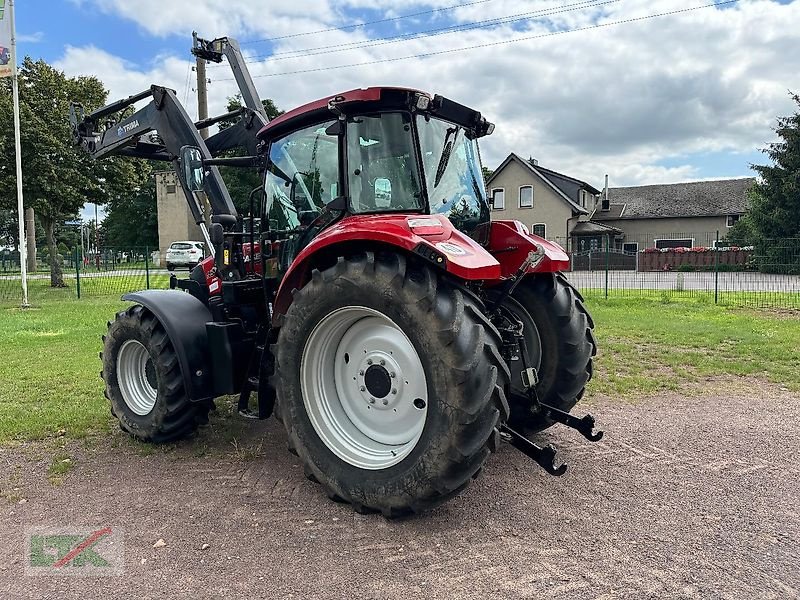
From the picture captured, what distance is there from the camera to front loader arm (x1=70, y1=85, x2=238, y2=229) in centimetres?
486

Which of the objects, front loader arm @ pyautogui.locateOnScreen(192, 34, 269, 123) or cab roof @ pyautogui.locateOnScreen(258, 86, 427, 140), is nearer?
cab roof @ pyautogui.locateOnScreen(258, 86, 427, 140)

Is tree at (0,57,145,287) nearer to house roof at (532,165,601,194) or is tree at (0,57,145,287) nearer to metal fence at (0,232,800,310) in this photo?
metal fence at (0,232,800,310)

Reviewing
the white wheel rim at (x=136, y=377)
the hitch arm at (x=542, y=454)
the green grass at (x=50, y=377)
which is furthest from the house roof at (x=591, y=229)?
the hitch arm at (x=542, y=454)

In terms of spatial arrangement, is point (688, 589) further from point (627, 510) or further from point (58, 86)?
point (58, 86)

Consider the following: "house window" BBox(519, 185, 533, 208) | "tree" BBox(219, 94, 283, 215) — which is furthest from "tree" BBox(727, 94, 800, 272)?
A: "tree" BBox(219, 94, 283, 215)

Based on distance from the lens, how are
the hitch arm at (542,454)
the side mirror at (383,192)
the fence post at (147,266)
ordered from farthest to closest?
the fence post at (147,266), the side mirror at (383,192), the hitch arm at (542,454)

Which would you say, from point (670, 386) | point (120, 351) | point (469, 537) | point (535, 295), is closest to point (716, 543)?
point (469, 537)

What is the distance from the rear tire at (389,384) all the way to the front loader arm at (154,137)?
1510 mm

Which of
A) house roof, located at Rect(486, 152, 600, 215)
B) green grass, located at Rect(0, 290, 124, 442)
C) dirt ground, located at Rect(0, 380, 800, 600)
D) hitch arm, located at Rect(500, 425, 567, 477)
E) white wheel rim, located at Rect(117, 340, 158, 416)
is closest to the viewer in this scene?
dirt ground, located at Rect(0, 380, 800, 600)

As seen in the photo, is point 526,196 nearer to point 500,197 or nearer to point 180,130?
point 500,197

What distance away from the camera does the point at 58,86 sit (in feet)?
68.2

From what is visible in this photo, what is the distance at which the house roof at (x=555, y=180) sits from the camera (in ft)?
138

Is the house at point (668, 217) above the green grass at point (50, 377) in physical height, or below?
above

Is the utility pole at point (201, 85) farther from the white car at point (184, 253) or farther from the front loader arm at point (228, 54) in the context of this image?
the white car at point (184, 253)
